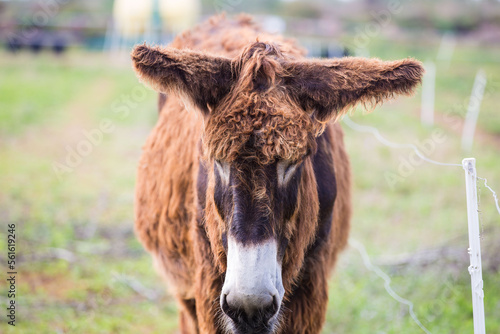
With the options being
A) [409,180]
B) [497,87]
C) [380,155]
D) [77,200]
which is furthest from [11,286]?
[497,87]

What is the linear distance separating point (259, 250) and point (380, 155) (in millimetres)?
8809

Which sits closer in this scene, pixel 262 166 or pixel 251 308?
pixel 251 308

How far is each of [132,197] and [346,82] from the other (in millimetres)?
7283

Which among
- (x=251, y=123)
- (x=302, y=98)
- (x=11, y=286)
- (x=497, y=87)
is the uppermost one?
(x=497, y=87)

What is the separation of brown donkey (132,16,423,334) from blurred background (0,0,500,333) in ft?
1.37

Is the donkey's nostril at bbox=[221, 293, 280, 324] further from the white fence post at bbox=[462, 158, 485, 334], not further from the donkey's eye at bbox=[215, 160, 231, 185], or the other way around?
the white fence post at bbox=[462, 158, 485, 334]

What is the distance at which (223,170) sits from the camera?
266 centimetres

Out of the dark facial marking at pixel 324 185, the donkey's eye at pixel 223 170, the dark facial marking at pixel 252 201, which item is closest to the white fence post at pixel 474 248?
the dark facial marking at pixel 324 185

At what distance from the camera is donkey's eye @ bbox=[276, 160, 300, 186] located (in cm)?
258

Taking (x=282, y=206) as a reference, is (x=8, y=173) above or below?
below

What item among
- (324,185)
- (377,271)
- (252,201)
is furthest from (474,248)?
(377,271)

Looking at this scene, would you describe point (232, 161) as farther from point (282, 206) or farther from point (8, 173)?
point (8, 173)

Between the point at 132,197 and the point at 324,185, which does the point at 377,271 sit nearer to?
the point at 324,185

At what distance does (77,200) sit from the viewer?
8.95m
